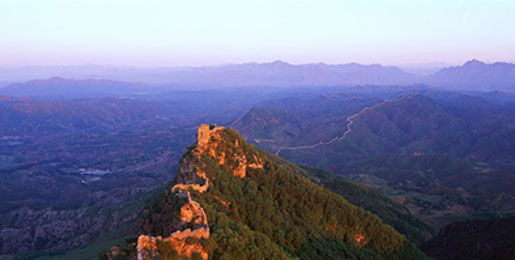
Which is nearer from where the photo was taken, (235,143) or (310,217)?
(310,217)

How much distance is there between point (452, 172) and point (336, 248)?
147 m

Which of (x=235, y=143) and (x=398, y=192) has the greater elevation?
(x=235, y=143)

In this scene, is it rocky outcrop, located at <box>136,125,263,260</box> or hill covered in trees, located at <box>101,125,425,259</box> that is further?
hill covered in trees, located at <box>101,125,425,259</box>

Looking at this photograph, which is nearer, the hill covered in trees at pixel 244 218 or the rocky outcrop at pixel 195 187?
the rocky outcrop at pixel 195 187

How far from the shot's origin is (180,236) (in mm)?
28438

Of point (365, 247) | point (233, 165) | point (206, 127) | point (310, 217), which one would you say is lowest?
point (365, 247)

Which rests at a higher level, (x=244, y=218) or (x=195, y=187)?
(x=195, y=187)

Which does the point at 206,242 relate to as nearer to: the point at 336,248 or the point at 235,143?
the point at 336,248

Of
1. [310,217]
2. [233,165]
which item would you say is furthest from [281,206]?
[233,165]

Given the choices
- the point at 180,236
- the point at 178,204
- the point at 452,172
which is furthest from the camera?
the point at 452,172

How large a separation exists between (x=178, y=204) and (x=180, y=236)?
8409 millimetres

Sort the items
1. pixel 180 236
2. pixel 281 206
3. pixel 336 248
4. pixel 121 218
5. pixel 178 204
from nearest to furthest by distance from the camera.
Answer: pixel 180 236, pixel 178 204, pixel 336 248, pixel 281 206, pixel 121 218

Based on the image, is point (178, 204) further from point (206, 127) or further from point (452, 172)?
point (452, 172)

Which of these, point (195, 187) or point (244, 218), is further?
point (244, 218)
